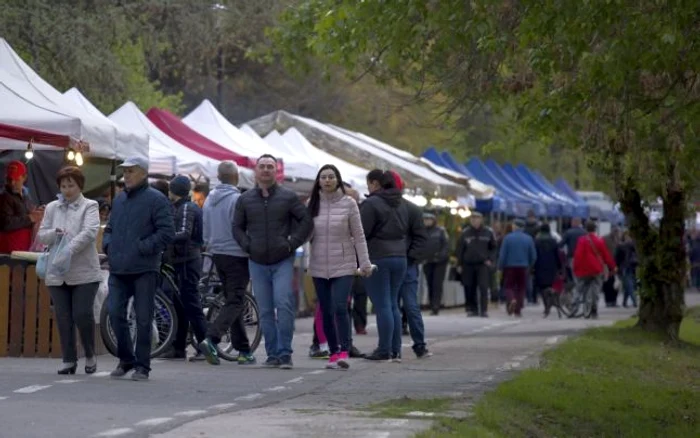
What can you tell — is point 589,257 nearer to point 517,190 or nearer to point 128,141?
point 128,141

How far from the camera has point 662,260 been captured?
2309cm

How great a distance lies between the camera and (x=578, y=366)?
18062mm

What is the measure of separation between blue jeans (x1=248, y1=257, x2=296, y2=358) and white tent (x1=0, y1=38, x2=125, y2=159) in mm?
2758

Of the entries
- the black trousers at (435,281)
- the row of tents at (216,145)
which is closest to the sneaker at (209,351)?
the row of tents at (216,145)

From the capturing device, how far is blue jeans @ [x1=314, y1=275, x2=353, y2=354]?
1636cm

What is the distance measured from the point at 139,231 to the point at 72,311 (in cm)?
94

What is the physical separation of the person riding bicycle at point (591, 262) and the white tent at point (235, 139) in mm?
5815

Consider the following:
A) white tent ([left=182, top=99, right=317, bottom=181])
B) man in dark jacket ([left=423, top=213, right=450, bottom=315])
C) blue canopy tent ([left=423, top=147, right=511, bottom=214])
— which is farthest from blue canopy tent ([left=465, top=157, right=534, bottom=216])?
white tent ([left=182, top=99, right=317, bottom=181])

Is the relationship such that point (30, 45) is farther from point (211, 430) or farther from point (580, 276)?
point (211, 430)

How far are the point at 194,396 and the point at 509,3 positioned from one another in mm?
4413

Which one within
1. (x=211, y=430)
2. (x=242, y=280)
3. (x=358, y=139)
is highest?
(x=358, y=139)

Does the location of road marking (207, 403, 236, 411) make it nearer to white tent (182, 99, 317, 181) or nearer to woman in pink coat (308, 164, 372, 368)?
woman in pink coat (308, 164, 372, 368)

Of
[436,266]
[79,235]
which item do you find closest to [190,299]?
[79,235]

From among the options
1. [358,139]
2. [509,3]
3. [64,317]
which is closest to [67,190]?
[64,317]
